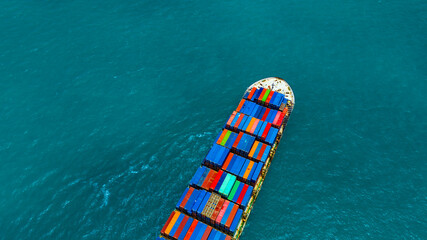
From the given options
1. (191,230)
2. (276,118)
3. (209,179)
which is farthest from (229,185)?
(276,118)

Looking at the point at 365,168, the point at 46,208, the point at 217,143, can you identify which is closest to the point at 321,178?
the point at 365,168

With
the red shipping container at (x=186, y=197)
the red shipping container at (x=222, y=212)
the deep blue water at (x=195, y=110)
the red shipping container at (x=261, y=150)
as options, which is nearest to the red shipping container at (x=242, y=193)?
the red shipping container at (x=222, y=212)

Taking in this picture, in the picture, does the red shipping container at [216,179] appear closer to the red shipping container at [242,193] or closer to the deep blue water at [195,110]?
the red shipping container at [242,193]

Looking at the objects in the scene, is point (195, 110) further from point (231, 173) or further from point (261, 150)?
point (231, 173)

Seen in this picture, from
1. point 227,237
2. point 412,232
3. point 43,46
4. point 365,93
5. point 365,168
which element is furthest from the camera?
point 43,46

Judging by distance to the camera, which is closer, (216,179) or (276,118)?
(216,179)

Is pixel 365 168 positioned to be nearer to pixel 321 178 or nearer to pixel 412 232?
pixel 321 178

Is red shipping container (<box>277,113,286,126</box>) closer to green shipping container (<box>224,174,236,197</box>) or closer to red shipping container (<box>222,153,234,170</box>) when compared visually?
red shipping container (<box>222,153,234,170</box>)
